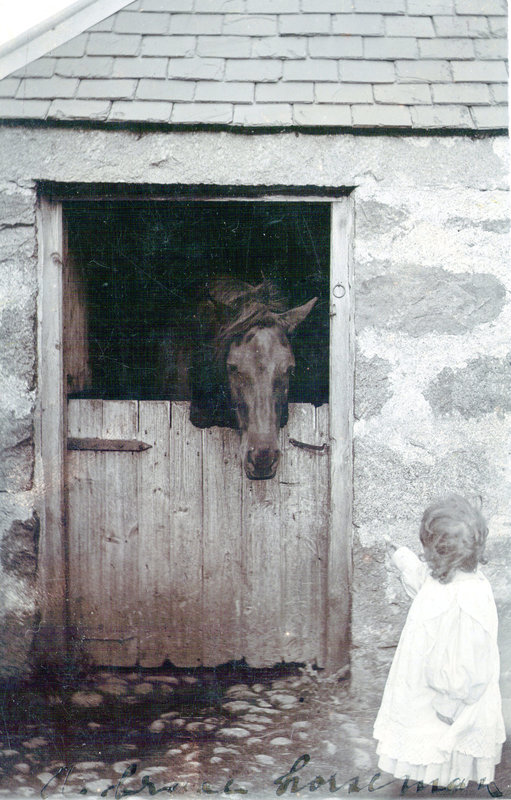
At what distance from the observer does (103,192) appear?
3141mm

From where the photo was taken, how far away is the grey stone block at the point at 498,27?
2.98 metres

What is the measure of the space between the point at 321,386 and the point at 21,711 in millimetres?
2097

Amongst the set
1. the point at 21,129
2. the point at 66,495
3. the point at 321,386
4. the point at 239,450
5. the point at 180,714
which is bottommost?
the point at 180,714

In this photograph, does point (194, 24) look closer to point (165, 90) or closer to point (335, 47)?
point (165, 90)

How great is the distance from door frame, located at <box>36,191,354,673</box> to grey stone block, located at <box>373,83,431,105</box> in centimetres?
45

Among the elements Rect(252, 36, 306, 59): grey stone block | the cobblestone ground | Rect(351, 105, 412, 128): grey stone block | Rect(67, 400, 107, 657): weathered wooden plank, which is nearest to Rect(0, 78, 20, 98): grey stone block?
Rect(252, 36, 306, 59): grey stone block

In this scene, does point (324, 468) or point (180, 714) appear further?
point (324, 468)

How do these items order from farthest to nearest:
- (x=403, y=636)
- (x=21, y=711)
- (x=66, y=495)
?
(x=66, y=495)
(x=21, y=711)
(x=403, y=636)

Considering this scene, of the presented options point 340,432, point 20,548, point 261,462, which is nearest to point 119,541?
point 20,548

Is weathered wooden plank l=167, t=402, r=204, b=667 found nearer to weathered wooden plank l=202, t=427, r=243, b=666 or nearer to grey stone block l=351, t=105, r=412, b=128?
weathered wooden plank l=202, t=427, r=243, b=666

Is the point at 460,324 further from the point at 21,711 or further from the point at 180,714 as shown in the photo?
the point at 21,711

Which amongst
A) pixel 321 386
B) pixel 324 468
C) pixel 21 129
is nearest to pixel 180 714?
pixel 324 468

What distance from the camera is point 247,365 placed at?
3.15 meters

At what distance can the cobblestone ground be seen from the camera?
2.66 metres
